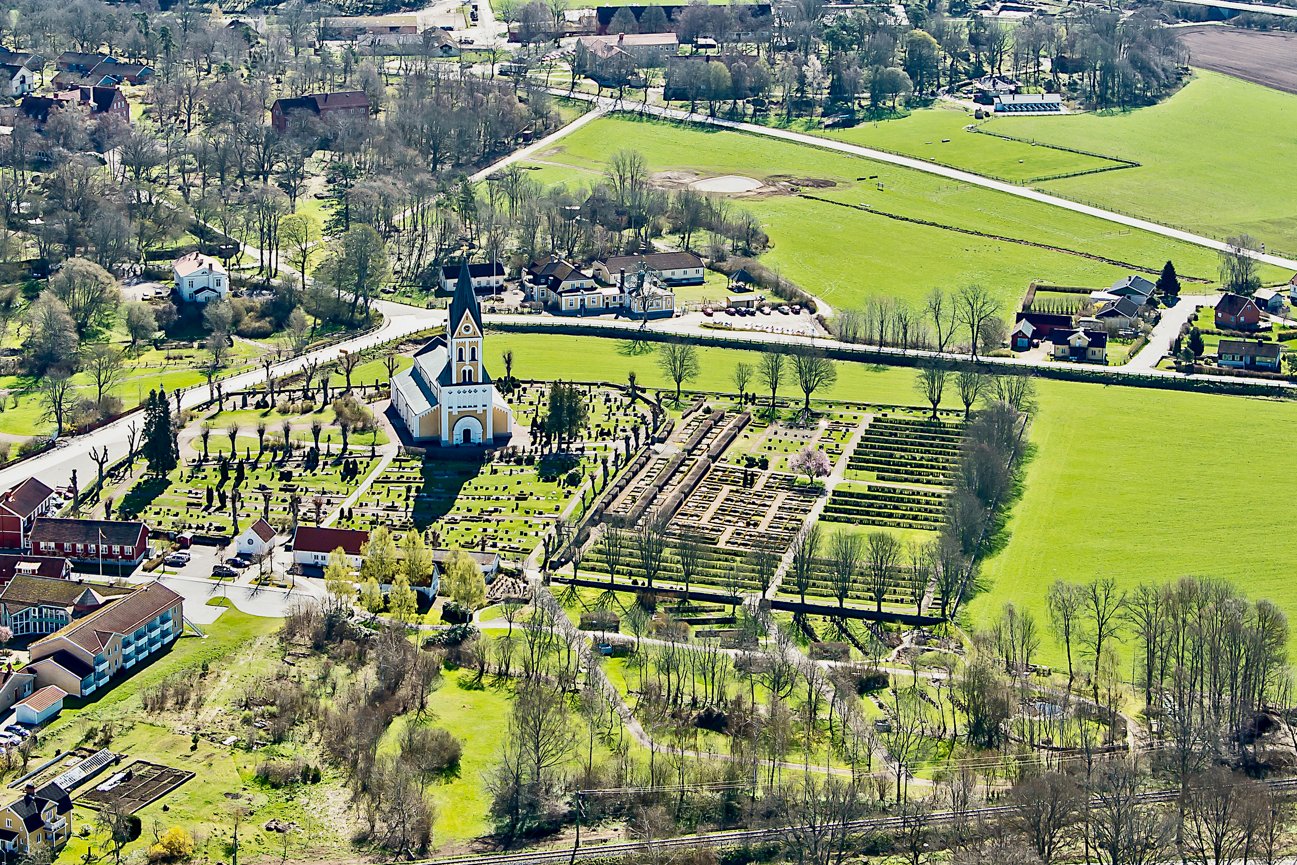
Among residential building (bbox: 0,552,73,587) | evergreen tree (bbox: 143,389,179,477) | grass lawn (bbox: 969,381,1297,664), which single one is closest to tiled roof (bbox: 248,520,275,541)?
residential building (bbox: 0,552,73,587)

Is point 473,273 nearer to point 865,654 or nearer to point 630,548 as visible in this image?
point 630,548

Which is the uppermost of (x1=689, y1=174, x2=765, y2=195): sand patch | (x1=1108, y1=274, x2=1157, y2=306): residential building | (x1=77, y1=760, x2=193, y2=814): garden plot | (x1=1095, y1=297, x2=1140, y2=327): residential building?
(x1=689, y1=174, x2=765, y2=195): sand patch

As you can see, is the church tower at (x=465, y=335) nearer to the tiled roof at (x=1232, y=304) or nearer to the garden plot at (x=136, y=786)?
the garden plot at (x=136, y=786)

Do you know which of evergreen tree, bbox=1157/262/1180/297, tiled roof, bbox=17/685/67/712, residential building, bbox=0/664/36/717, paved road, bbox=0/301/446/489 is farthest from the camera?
evergreen tree, bbox=1157/262/1180/297

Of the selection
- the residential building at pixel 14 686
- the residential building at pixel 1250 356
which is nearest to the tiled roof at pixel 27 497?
the residential building at pixel 14 686

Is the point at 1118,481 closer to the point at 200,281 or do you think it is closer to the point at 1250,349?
the point at 1250,349

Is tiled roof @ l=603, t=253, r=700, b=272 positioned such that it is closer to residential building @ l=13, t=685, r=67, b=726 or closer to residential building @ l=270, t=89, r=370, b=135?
residential building @ l=270, t=89, r=370, b=135
